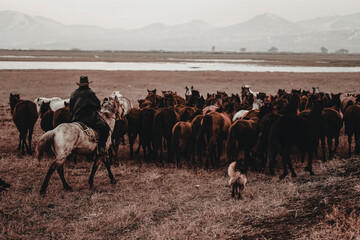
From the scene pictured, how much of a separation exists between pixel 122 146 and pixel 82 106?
4603mm

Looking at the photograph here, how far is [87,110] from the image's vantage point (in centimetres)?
748

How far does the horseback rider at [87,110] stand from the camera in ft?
24.3

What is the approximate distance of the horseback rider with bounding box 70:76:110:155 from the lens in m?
7.42

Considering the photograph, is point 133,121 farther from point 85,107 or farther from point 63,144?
point 63,144

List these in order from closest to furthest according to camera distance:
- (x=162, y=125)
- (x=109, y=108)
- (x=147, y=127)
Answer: (x=109, y=108), (x=162, y=125), (x=147, y=127)

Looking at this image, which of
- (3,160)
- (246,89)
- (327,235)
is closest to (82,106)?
(3,160)

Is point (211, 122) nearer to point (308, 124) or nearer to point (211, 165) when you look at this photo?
point (211, 165)

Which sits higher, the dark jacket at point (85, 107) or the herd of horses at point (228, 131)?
the dark jacket at point (85, 107)

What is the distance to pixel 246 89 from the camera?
56.8 feet

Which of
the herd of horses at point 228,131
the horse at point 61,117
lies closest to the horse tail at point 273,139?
the herd of horses at point 228,131

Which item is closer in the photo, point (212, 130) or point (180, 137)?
point (212, 130)

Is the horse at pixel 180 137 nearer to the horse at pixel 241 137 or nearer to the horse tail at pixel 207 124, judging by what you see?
the horse tail at pixel 207 124

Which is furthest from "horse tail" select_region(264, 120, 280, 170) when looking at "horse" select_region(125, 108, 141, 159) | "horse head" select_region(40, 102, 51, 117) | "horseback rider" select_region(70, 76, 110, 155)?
"horse head" select_region(40, 102, 51, 117)

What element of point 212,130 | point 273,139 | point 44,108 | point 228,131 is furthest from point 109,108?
point 44,108
